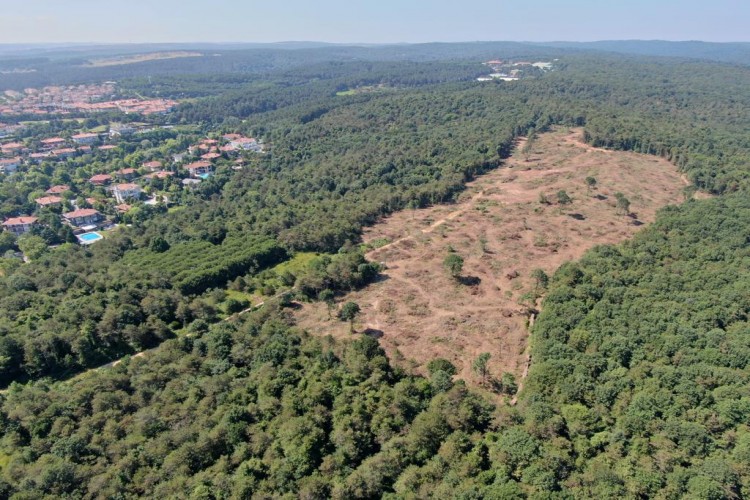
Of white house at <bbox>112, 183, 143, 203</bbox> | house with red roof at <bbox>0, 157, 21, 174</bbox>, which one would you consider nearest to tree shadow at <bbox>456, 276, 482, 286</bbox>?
white house at <bbox>112, 183, 143, 203</bbox>

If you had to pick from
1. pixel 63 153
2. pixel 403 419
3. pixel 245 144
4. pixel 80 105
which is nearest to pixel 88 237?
pixel 245 144

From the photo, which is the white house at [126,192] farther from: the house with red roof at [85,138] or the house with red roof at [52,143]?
the house with red roof at [85,138]

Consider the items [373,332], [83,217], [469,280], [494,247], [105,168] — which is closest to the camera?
[373,332]

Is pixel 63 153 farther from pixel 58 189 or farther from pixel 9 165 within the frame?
pixel 58 189

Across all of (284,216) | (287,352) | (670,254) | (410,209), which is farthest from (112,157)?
(670,254)

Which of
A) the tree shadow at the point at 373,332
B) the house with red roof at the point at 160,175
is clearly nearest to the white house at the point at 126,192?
the house with red roof at the point at 160,175

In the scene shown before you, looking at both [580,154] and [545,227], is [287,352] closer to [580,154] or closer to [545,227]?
[545,227]
